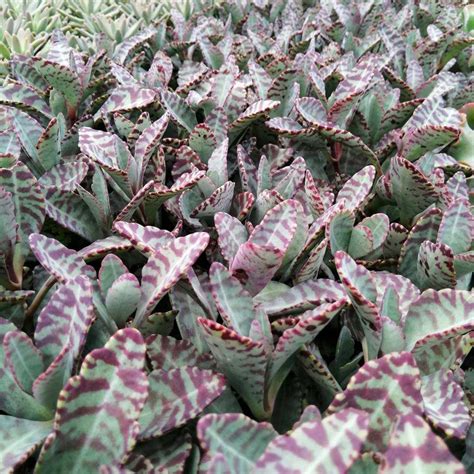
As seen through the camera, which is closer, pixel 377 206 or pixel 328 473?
pixel 328 473

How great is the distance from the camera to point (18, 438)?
33.9 inches

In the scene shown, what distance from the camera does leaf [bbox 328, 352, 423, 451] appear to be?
0.85 m

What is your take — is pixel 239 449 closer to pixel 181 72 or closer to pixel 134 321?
pixel 134 321

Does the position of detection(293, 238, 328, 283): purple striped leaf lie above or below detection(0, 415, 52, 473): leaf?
above

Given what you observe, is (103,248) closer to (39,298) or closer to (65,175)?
(39,298)

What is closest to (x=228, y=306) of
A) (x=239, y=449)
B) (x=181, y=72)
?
(x=239, y=449)

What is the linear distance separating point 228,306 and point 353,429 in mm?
337

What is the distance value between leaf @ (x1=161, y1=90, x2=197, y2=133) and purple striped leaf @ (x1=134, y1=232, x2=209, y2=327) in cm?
67

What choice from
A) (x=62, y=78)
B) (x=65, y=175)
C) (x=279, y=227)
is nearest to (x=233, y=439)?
A: (x=279, y=227)

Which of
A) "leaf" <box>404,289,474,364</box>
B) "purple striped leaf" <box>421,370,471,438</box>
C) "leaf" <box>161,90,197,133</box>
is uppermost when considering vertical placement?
"leaf" <box>161,90,197,133</box>

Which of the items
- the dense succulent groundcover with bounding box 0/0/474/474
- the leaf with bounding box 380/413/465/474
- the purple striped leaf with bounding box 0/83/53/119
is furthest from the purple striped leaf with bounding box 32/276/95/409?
the purple striped leaf with bounding box 0/83/53/119

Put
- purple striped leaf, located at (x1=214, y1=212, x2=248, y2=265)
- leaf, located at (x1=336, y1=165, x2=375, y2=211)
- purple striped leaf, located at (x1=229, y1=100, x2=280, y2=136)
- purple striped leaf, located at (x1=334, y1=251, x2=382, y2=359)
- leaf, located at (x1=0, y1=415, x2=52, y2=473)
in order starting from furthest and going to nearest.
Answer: purple striped leaf, located at (x1=229, y1=100, x2=280, y2=136) < leaf, located at (x1=336, y1=165, x2=375, y2=211) < purple striped leaf, located at (x1=214, y1=212, x2=248, y2=265) < purple striped leaf, located at (x1=334, y1=251, x2=382, y2=359) < leaf, located at (x1=0, y1=415, x2=52, y2=473)

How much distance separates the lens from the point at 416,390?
0.85 m

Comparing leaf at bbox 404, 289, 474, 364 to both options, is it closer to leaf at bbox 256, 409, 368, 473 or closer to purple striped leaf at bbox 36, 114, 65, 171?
leaf at bbox 256, 409, 368, 473
